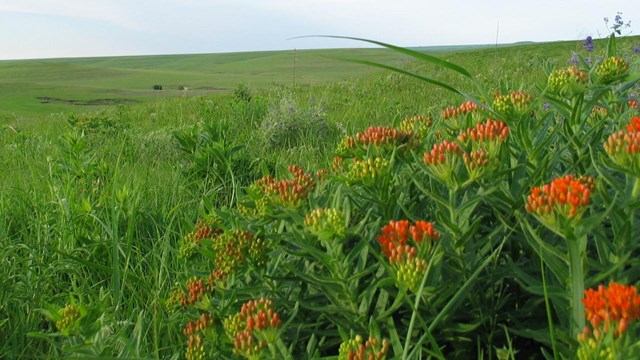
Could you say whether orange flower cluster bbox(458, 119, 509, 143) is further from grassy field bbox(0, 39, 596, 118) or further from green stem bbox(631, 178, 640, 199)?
grassy field bbox(0, 39, 596, 118)

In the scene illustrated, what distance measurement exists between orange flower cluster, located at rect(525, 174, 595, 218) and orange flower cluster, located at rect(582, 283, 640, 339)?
0.22m

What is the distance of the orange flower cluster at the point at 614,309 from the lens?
1112 millimetres

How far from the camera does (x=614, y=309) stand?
3.67 ft

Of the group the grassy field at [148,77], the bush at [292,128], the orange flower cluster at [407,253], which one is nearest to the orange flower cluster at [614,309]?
the orange flower cluster at [407,253]

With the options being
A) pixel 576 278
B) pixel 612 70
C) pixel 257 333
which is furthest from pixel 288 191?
pixel 612 70

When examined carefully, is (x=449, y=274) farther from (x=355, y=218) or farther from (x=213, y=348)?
(x=213, y=348)

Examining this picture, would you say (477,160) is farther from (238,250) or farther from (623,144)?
(238,250)

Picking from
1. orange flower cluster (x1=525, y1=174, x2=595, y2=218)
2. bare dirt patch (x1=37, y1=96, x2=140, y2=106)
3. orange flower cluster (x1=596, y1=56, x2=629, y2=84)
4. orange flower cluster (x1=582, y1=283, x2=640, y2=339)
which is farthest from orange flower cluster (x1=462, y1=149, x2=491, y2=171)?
A: bare dirt patch (x1=37, y1=96, x2=140, y2=106)

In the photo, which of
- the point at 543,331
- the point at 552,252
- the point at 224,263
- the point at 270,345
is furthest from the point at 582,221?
the point at 224,263

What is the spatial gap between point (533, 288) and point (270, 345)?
68 centimetres

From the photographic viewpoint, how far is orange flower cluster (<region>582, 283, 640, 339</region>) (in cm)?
111

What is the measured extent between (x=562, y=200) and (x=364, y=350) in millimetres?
567

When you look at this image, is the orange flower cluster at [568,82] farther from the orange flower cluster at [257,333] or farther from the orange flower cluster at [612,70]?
the orange flower cluster at [257,333]

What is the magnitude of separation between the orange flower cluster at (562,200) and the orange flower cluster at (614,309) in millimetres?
216
